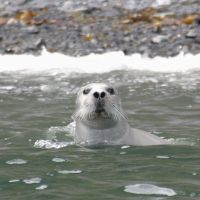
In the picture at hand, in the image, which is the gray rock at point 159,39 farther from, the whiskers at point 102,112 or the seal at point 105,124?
the whiskers at point 102,112

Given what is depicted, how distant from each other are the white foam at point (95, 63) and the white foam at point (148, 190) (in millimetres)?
10445

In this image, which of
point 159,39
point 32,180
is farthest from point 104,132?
point 159,39

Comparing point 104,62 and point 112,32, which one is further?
point 112,32

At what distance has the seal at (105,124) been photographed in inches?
374

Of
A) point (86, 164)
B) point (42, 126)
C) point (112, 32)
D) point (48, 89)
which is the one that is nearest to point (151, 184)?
point (86, 164)

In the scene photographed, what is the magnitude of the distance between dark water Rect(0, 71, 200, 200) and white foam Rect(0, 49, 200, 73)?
0.78 metres

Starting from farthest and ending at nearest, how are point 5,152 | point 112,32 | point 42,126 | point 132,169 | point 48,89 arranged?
point 112,32, point 48,89, point 42,126, point 5,152, point 132,169

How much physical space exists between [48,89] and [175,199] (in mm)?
9236

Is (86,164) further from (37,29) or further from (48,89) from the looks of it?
(37,29)

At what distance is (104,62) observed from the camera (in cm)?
1866

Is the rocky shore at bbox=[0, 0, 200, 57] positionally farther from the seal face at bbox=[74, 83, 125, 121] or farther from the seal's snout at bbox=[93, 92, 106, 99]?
the seal's snout at bbox=[93, 92, 106, 99]

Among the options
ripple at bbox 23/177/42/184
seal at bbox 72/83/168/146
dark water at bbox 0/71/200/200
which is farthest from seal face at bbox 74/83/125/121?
ripple at bbox 23/177/42/184

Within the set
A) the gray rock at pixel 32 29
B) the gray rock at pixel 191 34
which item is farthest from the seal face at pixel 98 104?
the gray rock at pixel 32 29

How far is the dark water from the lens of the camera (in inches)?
281
